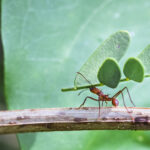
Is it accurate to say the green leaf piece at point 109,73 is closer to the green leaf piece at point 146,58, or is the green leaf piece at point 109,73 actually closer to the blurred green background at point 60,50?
the green leaf piece at point 146,58

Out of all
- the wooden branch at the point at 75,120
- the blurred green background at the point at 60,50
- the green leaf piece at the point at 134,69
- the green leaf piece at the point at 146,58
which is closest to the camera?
the green leaf piece at the point at 134,69

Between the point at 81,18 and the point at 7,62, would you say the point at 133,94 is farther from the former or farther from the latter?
the point at 7,62

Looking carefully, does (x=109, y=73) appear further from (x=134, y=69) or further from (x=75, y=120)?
(x=75, y=120)

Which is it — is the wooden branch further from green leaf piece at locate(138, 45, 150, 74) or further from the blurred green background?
the blurred green background

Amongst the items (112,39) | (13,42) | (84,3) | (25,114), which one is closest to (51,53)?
(13,42)

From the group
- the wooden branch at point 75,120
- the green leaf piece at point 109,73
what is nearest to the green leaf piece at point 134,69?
the green leaf piece at point 109,73

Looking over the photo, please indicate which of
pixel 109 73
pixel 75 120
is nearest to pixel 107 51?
pixel 109 73

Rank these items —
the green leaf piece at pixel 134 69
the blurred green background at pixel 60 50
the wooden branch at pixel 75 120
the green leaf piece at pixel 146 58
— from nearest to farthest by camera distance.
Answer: the green leaf piece at pixel 134 69, the green leaf piece at pixel 146 58, the wooden branch at pixel 75 120, the blurred green background at pixel 60 50
